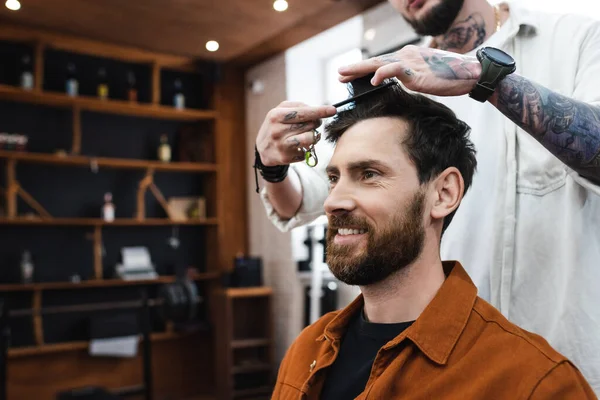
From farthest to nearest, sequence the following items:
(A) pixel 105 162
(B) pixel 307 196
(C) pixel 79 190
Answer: (C) pixel 79 190 → (A) pixel 105 162 → (B) pixel 307 196

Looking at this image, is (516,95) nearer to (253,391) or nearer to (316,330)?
(316,330)

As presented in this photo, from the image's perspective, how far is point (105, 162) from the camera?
15.9 ft

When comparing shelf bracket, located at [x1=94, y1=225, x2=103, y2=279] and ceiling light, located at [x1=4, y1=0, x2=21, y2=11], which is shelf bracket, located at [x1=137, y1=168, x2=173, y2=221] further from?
ceiling light, located at [x1=4, y1=0, x2=21, y2=11]

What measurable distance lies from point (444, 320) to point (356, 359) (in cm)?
27

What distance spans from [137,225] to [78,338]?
1138 millimetres

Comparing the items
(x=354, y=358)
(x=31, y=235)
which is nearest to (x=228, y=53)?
(x=31, y=235)

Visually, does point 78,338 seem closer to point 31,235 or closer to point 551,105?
point 31,235

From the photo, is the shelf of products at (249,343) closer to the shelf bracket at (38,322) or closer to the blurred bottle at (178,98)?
the shelf bracket at (38,322)

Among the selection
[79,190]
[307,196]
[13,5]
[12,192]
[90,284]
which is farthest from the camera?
[79,190]

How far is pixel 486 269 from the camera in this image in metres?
1.61

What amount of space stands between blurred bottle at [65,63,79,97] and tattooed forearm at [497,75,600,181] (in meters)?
4.42

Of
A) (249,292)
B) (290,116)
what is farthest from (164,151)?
(290,116)

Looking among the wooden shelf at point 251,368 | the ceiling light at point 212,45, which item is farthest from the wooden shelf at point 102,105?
the wooden shelf at point 251,368

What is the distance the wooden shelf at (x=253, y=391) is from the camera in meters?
4.96
